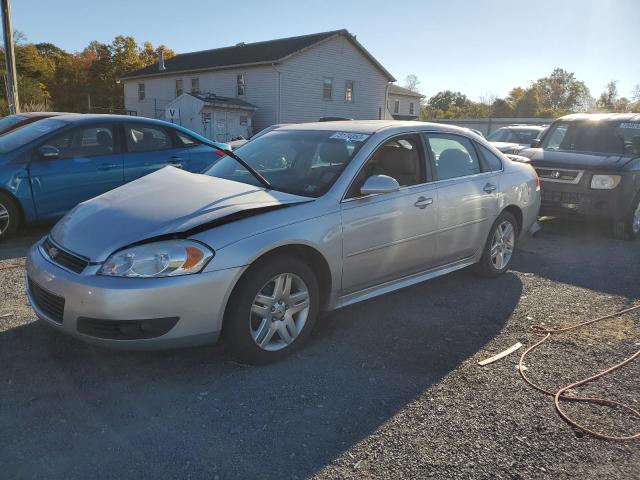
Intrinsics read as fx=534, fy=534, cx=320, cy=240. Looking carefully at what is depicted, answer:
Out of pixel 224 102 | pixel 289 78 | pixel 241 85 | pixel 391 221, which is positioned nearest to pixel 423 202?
pixel 391 221

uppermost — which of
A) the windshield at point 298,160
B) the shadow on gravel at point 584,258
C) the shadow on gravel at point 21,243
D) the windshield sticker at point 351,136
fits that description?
the windshield sticker at point 351,136

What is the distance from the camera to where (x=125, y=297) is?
301 cm

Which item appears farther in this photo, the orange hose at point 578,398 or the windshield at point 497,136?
the windshield at point 497,136

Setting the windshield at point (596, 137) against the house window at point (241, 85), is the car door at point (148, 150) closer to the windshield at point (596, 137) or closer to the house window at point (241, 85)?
the windshield at point (596, 137)

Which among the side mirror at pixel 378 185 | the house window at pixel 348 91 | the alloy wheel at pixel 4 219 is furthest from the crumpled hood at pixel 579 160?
the house window at pixel 348 91

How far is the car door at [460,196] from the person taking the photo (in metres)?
4.73

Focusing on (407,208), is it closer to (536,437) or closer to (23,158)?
(536,437)

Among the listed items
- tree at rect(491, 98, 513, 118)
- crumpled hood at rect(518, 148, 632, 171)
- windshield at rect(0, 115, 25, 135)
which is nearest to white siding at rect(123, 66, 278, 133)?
windshield at rect(0, 115, 25, 135)

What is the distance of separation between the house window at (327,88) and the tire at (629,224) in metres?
25.8

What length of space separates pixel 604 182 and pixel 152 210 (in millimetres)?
6650

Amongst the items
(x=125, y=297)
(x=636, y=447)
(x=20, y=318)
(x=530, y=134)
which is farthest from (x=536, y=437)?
(x=530, y=134)

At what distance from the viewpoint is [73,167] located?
6.57 m

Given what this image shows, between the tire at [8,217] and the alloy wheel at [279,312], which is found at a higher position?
the tire at [8,217]

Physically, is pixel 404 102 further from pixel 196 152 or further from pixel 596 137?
pixel 196 152
